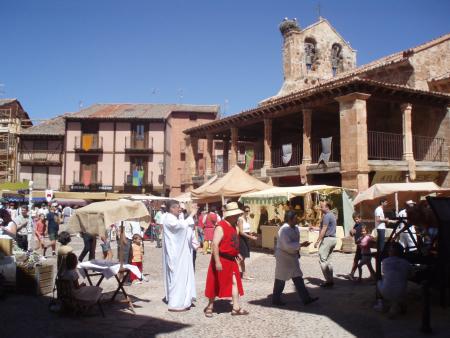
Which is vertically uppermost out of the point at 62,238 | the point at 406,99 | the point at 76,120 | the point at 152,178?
the point at 76,120

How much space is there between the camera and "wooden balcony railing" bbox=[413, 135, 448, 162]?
61.1 feet

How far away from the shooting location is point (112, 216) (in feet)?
22.7

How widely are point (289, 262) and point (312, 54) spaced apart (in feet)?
87.6

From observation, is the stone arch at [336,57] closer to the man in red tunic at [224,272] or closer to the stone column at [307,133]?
the stone column at [307,133]

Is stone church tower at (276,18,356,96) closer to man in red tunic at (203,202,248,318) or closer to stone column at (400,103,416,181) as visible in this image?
stone column at (400,103,416,181)

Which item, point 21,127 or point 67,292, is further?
point 21,127

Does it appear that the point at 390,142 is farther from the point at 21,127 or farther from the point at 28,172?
the point at 21,127

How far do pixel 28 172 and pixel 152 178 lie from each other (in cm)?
1130

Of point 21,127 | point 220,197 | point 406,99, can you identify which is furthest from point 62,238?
point 21,127

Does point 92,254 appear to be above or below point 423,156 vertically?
below

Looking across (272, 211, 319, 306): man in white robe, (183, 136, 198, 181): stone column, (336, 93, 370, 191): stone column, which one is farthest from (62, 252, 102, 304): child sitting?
(183, 136, 198, 181): stone column

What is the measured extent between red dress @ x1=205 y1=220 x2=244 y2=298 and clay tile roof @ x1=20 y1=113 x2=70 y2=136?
117 ft

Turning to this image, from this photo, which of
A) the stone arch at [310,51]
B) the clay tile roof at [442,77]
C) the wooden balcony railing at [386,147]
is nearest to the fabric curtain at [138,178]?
the stone arch at [310,51]

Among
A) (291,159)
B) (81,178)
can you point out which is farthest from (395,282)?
(81,178)
